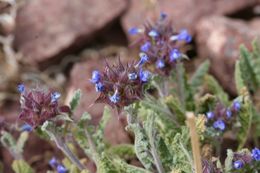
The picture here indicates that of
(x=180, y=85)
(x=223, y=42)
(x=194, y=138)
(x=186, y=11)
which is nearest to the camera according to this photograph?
(x=194, y=138)

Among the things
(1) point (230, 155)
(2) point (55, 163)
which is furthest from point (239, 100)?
(2) point (55, 163)

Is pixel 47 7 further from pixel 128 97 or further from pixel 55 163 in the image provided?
pixel 128 97

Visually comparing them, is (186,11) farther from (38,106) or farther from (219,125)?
(38,106)

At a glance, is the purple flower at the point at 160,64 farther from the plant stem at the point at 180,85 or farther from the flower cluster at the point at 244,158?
the flower cluster at the point at 244,158

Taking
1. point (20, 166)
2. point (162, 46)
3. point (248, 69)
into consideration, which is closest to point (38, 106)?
point (20, 166)

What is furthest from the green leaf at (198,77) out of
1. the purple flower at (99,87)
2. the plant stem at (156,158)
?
the purple flower at (99,87)

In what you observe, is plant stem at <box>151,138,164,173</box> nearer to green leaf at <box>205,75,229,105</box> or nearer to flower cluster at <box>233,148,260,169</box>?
flower cluster at <box>233,148,260,169</box>

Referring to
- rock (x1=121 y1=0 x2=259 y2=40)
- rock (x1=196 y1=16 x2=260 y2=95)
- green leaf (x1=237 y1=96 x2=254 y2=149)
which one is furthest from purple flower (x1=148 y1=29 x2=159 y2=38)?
rock (x1=121 y1=0 x2=259 y2=40)
